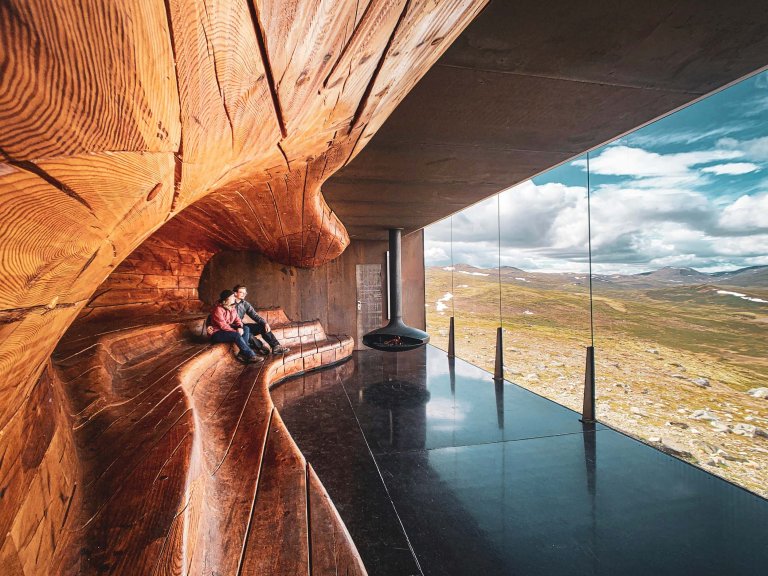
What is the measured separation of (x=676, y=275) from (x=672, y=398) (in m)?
3.73

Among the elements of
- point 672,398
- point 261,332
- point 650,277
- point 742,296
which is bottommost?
point 672,398

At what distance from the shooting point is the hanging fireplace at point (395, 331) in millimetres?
4832

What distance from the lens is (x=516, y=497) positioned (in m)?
→ 1.83

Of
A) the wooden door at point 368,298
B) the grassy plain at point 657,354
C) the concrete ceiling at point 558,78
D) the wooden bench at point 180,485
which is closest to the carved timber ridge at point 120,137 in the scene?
the wooden bench at point 180,485

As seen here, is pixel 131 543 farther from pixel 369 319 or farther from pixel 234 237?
pixel 369 319

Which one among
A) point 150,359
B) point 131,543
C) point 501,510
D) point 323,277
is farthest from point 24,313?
point 323,277

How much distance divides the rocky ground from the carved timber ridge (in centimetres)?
293

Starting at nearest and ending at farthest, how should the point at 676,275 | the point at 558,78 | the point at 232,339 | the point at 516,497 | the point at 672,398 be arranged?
1. the point at 558,78
2. the point at 516,497
3. the point at 232,339
4. the point at 676,275
5. the point at 672,398

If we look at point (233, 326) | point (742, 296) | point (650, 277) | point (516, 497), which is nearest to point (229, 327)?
point (233, 326)

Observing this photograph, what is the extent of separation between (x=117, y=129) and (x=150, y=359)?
255cm

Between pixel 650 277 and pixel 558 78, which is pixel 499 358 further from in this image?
pixel 650 277

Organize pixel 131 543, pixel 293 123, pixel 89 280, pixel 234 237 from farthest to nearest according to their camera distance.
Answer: pixel 234 237, pixel 293 123, pixel 131 543, pixel 89 280

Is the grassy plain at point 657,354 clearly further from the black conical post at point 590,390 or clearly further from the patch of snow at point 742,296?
the black conical post at point 590,390

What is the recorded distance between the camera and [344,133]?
139cm
